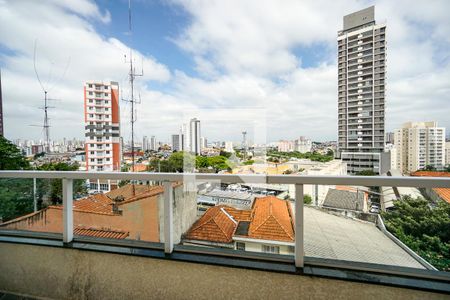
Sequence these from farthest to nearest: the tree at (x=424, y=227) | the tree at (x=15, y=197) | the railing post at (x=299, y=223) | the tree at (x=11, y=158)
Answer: the tree at (x=11, y=158)
the tree at (x=15, y=197)
the railing post at (x=299, y=223)
the tree at (x=424, y=227)

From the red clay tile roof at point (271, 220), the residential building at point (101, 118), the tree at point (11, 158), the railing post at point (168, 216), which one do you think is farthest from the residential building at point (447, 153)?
the tree at point (11, 158)

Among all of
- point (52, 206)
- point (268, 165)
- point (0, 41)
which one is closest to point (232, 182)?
point (268, 165)

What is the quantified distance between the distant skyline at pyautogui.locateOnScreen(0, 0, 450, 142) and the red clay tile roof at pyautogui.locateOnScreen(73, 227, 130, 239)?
3.26 ft

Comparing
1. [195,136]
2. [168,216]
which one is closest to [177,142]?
[195,136]

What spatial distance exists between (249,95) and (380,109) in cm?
128

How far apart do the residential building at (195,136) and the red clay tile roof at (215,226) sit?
0.56 m

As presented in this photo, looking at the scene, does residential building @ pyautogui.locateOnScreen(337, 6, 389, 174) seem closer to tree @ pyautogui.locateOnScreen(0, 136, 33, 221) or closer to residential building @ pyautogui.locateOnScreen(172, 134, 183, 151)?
residential building @ pyautogui.locateOnScreen(172, 134, 183, 151)

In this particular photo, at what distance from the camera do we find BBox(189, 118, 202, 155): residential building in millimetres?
1937

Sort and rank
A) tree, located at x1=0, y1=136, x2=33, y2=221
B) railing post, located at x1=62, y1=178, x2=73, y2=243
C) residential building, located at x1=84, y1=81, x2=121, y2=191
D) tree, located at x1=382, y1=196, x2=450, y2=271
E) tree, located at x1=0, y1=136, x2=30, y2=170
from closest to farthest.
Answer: tree, located at x1=382, y1=196, x2=450, y2=271, railing post, located at x1=62, y1=178, x2=73, y2=243, tree, located at x1=0, y1=136, x2=33, y2=221, tree, located at x1=0, y1=136, x2=30, y2=170, residential building, located at x1=84, y1=81, x2=121, y2=191

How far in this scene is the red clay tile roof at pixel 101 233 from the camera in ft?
5.51

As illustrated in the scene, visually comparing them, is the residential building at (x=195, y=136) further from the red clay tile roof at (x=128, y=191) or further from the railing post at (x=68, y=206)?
the railing post at (x=68, y=206)

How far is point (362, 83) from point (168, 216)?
2.16m

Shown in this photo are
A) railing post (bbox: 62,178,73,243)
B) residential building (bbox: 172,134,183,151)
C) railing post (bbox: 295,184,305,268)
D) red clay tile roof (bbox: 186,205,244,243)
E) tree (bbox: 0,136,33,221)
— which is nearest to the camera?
railing post (bbox: 295,184,305,268)

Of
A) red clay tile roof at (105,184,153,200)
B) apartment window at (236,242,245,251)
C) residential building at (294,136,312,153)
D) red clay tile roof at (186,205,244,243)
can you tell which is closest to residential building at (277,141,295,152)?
residential building at (294,136,312,153)
